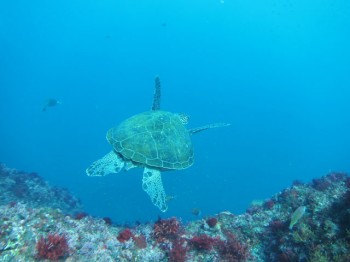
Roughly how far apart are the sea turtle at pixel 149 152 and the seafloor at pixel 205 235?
4.36ft

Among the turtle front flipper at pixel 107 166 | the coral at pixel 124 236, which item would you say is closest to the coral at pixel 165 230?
the coral at pixel 124 236

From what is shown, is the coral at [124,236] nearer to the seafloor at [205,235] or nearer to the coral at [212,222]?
the seafloor at [205,235]

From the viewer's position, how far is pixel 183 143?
26.8 feet

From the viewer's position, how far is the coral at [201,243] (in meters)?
5.79

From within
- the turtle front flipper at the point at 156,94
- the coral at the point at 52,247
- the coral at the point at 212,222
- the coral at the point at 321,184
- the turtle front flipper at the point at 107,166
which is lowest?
the coral at the point at 52,247

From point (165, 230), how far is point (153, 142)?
237 cm

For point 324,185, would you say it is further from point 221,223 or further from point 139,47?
point 139,47

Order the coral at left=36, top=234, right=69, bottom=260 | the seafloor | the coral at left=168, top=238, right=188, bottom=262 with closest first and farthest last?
the coral at left=36, top=234, right=69, bottom=260, the seafloor, the coral at left=168, top=238, right=188, bottom=262

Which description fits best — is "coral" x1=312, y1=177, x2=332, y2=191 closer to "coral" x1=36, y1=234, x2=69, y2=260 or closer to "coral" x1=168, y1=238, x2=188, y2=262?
"coral" x1=168, y1=238, x2=188, y2=262

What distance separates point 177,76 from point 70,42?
5070cm

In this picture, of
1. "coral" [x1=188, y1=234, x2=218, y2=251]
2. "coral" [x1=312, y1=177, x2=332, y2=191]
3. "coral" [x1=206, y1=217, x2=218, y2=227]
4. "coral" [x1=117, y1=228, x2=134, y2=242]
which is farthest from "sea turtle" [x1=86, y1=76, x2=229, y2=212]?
"coral" [x1=312, y1=177, x2=332, y2=191]

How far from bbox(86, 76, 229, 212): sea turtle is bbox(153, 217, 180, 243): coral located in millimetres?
722

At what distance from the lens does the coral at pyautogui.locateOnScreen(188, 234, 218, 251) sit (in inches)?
228

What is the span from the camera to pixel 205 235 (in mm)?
6008
